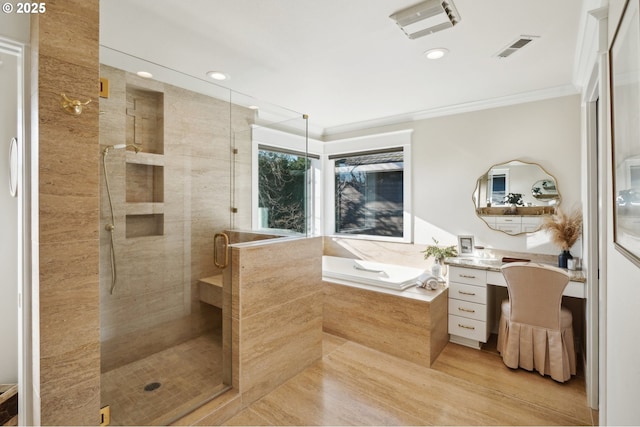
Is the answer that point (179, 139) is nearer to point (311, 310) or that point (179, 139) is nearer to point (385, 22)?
point (385, 22)

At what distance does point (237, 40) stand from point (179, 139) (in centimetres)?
83

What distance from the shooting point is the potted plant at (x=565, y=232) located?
287 cm

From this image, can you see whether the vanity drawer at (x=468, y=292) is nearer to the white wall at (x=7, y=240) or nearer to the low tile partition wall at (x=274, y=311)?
the low tile partition wall at (x=274, y=311)

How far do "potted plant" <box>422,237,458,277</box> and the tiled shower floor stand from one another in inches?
93.7

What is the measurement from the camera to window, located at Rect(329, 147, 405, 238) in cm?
428

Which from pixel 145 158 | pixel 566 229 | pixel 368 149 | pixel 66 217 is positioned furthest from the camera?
pixel 368 149

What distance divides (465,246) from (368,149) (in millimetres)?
1862

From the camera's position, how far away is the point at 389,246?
423cm

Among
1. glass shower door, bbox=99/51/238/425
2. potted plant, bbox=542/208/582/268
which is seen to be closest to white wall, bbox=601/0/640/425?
potted plant, bbox=542/208/582/268

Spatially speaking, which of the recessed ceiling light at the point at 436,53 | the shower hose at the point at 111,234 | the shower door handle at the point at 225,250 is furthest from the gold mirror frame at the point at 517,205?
the shower hose at the point at 111,234

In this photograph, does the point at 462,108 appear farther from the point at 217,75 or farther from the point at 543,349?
the point at 217,75

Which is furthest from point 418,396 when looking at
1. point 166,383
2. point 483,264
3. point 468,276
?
point 166,383

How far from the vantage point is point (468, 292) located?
121 inches

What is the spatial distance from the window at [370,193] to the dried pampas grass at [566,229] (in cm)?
168
